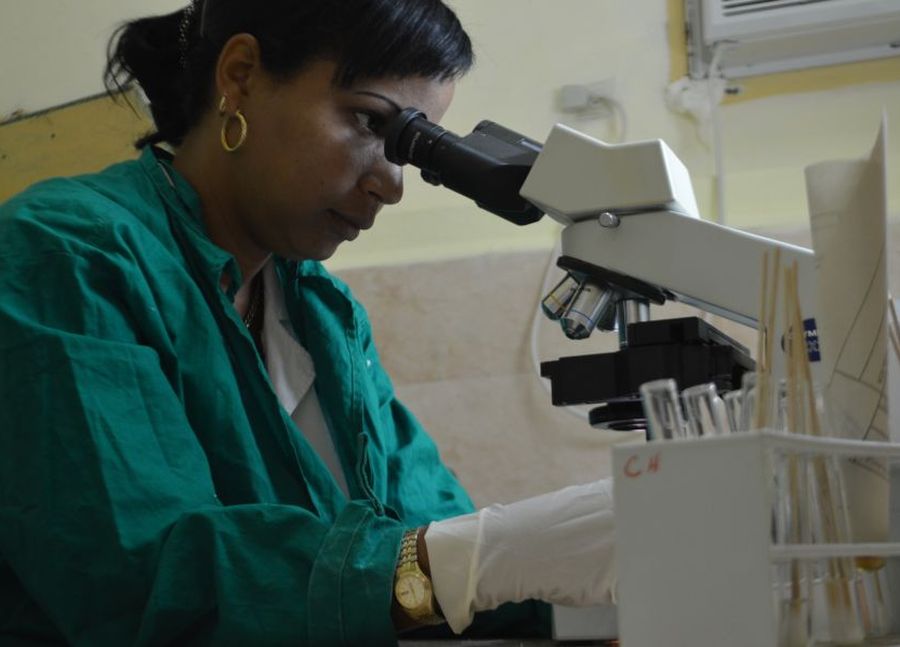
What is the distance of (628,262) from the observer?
41.1 inches

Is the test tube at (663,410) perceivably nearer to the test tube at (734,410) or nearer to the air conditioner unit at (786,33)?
the test tube at (734,410)

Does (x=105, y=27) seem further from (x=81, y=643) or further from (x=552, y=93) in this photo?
(x=81, y=643)

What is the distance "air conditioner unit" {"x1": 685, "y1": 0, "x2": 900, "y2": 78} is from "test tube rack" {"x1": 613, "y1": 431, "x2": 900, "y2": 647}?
1.42 metres

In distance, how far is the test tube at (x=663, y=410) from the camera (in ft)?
2.20

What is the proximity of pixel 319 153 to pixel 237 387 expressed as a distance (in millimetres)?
289

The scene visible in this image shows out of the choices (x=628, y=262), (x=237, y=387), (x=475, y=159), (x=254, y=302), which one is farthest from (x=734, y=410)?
(x=254, y=302)

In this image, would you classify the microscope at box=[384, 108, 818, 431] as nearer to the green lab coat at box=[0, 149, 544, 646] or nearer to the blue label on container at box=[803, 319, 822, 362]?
the blue label on container at box=[803, 319, 822, 362]

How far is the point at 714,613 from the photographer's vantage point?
584 mm

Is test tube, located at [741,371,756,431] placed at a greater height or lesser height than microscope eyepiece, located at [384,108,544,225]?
lesser

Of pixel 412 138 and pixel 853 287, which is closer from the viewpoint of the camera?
pixel 853 287

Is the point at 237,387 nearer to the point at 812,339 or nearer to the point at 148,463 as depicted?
the point at 148,463

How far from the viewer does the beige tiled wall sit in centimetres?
194

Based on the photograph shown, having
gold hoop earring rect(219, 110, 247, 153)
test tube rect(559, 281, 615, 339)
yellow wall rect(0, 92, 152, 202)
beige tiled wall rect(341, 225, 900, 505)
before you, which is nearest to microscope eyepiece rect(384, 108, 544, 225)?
test tube rect(559, 281, 615, 339)

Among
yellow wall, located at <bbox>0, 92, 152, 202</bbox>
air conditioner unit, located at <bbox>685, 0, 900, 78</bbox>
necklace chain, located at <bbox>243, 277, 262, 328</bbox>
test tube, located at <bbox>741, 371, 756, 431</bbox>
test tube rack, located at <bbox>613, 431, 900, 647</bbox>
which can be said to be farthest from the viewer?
yellow wall, located at <bbox>0, 92, 152, 202</bbox>
